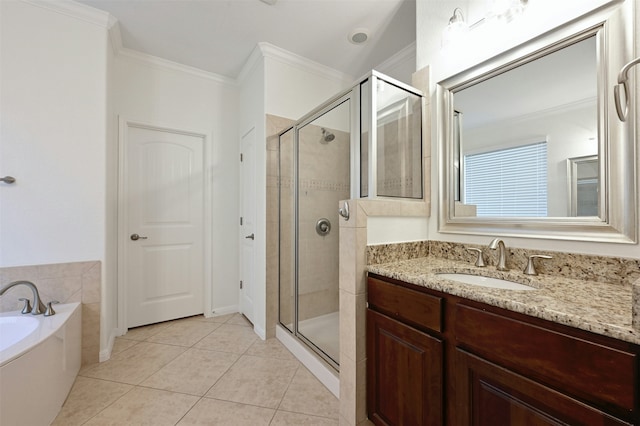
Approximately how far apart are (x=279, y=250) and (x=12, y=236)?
184 centimetres

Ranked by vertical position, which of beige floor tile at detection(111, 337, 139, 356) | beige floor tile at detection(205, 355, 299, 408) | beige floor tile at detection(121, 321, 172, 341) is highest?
beige floor tile at detection(121, 321, 172, 341)

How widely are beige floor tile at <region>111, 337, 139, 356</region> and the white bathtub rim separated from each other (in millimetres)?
541

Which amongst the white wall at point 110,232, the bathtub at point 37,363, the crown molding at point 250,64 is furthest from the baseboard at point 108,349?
the crown molding at point 250,64

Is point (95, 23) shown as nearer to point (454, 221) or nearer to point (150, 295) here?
point (150, 295)

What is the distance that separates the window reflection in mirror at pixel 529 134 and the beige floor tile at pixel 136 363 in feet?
7.86

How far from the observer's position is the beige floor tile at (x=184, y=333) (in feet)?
7.48

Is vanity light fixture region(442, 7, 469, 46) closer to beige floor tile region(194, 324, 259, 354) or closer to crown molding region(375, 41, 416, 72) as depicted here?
crown molding region(375, 41, 416, 72)

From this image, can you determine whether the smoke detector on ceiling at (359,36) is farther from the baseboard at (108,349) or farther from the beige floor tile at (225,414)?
the baseboard at (108,349)

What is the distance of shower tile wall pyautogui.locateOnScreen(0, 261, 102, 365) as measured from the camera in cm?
173

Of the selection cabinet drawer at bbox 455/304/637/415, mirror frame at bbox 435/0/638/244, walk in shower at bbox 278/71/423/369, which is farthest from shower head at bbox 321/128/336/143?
cabinet drawer at bbox 455/304/637/415

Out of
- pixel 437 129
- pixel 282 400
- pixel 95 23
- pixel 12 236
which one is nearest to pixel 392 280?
pixel 437 129

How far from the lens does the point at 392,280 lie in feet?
3.83

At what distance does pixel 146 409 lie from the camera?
4.90 feet

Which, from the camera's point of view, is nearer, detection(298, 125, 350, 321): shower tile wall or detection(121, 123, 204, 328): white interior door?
detection(298, 125, 350, 321): shower tile wall
